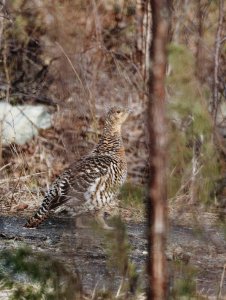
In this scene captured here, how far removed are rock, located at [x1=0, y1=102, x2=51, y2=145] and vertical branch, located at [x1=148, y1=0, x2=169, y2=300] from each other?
7530 millimetres

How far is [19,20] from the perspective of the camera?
12.4m

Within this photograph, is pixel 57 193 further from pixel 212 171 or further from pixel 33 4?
pixel 33 4

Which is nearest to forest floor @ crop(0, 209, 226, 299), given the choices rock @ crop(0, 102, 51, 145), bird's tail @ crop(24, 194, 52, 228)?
bird's tail @ crop(24, 194, 52, 228)

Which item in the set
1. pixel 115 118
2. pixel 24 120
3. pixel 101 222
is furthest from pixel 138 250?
pixel 24 120

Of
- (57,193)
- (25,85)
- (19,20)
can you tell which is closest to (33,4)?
(19,20)

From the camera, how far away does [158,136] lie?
8.76 ft

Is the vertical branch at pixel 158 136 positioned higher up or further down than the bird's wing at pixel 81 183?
higher up

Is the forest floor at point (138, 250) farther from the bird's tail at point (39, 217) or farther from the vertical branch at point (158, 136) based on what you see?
the vertical branch at point (158, 136)

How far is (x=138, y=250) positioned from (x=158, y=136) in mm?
4376

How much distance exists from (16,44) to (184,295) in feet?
28.6

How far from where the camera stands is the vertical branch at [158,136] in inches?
104

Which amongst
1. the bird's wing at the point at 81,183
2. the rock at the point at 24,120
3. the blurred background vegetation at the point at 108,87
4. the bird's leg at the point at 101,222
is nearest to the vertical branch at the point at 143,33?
the blurred background vegetation at the point at 108,87

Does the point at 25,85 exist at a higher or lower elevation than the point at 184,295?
higher

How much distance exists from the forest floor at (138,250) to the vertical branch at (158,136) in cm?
88
